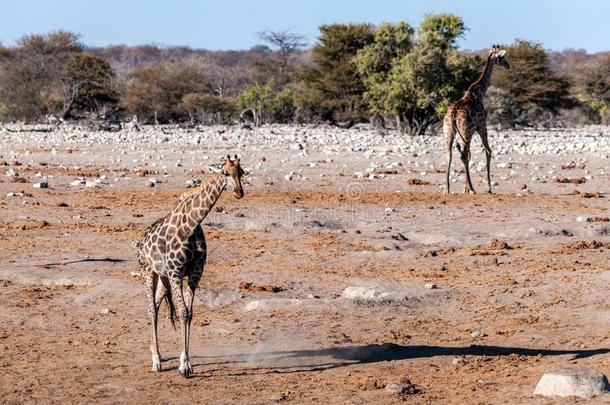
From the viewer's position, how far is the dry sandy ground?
9.08 meters

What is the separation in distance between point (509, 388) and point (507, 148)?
23085mm

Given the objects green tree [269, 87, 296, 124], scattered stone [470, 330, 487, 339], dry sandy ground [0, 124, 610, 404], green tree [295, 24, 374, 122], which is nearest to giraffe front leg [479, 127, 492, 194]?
dry sandy ground [0, 124, 610, 404]

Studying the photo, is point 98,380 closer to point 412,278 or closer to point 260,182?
point 412,278

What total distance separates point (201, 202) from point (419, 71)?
2834 cm

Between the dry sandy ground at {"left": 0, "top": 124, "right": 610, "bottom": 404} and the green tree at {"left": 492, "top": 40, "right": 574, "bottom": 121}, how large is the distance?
3200 cm

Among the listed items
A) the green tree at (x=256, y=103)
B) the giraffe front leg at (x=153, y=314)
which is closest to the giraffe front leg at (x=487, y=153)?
the giraffe front leg at (x=153, y=314)

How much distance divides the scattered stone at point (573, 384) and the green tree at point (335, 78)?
38023 millimetres

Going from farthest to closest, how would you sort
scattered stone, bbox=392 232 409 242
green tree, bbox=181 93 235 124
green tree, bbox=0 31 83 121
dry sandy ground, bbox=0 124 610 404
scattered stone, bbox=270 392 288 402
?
green tree, bbox=181 93 235 124, green tree, bbox=0 31 83 121, scattered stone, bbox=392 232 409 242, dry sandy ground, bbox=0 124 610 404, scattered stone, bbox=270 392 288 402

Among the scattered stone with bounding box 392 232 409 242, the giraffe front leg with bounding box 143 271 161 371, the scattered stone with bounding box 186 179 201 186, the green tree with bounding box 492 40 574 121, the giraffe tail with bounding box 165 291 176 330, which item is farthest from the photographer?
the green tree with bounding box 492 40 574 121

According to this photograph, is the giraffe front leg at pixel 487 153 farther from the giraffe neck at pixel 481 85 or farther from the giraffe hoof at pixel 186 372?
the giraffe hoof at pixel 186 372

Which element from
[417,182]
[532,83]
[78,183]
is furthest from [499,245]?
[532,83]

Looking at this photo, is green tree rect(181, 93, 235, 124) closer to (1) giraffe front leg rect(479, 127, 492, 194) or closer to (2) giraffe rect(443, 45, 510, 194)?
(2) giraffe rect(443, 45, 510, 194)

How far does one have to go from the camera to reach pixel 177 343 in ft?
33.8

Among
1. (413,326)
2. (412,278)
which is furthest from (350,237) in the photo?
(413,326)
